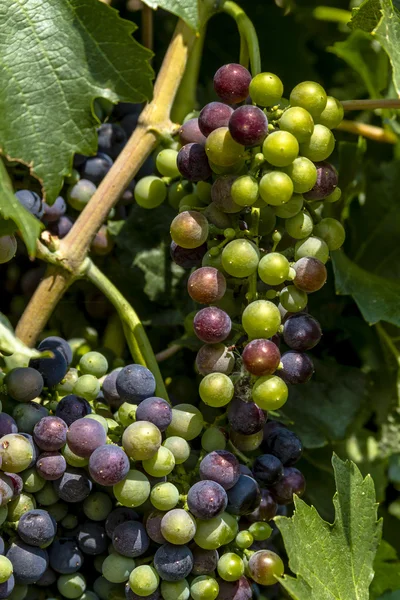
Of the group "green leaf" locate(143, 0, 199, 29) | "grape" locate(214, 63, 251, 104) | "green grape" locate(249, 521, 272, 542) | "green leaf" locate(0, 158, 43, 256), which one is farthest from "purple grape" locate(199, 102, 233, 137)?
"green grape" locate(249, 521, 272, 542)

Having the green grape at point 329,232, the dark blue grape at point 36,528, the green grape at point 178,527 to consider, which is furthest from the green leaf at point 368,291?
the dark blue grape at point 36,528

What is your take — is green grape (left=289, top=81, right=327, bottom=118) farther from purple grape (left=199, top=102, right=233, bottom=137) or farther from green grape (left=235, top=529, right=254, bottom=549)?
green grape (left=235, top=529, right=254, bottom=549)

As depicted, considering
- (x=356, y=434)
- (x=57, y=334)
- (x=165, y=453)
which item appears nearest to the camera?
(x=165, y=453)

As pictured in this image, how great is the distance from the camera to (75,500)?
2.94 feet

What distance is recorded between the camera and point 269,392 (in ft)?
2.81

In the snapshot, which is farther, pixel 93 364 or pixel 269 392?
pixel 93 364

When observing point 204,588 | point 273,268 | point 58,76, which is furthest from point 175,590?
point 58,76

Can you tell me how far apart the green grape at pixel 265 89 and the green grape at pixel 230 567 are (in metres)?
0.49

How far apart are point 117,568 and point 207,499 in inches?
5.1

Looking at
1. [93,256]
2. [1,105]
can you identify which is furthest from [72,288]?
[1,105]

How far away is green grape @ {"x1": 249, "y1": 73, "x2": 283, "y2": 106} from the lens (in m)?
0.89

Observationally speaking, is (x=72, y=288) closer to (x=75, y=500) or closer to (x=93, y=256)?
(x=93, y=256)

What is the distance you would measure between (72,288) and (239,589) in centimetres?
48

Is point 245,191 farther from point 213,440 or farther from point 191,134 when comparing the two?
point 213,440
